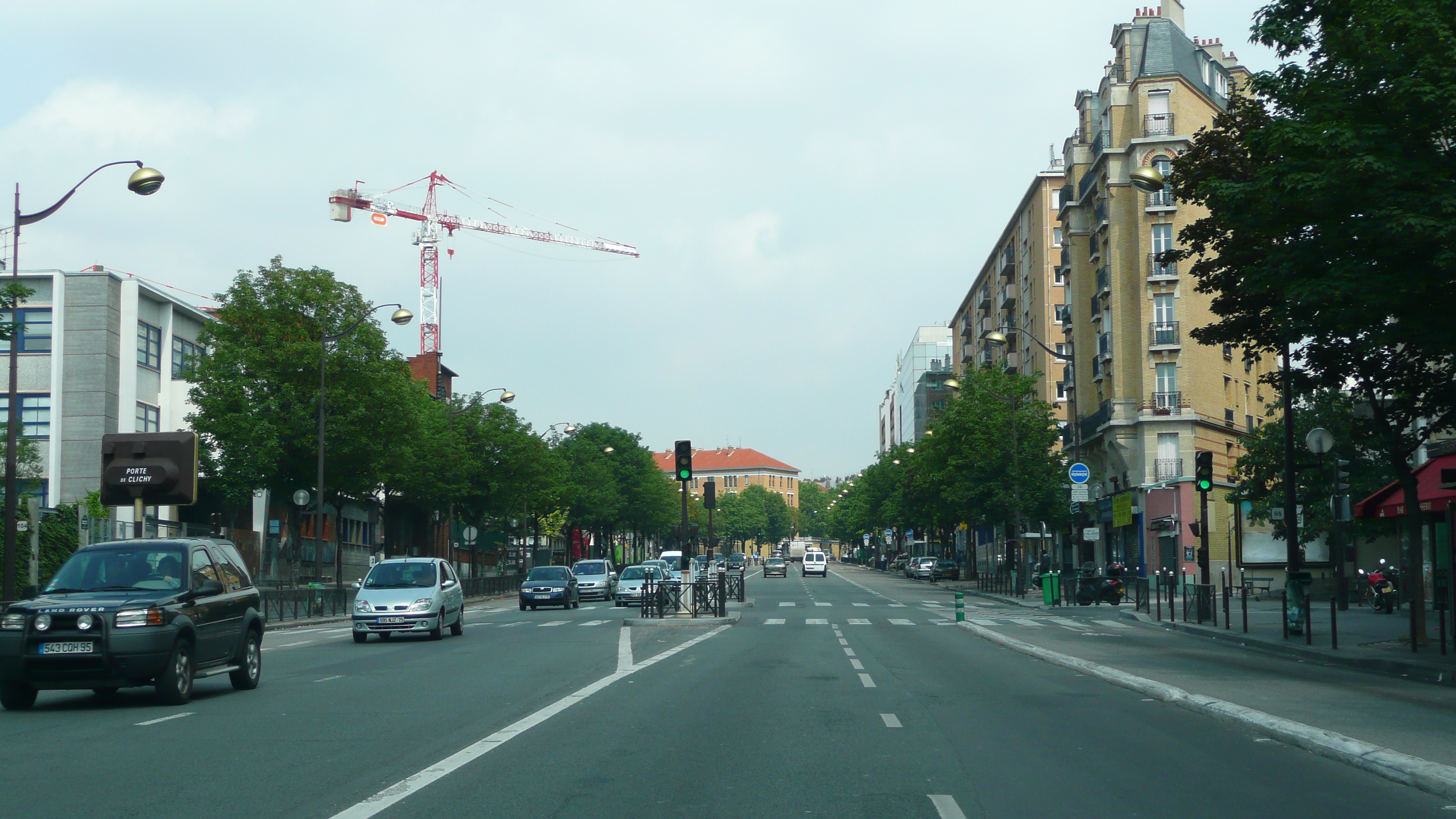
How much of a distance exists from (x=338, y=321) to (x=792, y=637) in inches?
1057

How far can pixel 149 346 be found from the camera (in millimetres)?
54156

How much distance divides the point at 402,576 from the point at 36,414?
30696mm

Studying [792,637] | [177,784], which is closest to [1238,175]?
[792,637]

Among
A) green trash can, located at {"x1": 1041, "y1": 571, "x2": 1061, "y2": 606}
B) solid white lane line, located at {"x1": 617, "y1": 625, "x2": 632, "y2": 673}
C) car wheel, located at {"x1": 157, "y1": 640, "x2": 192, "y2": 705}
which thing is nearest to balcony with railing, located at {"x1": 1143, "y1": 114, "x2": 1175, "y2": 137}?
green trash can, located at {"x1": 1041, "y1": 571, "x2": 1061, "y2": 606}

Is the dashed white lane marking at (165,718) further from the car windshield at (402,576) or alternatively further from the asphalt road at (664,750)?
→ the car windshield at (402,576)

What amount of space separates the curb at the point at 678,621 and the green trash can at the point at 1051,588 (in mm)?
13768

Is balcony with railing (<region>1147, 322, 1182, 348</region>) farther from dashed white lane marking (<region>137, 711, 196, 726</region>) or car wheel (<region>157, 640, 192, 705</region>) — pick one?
dashed white lane marking (<region>137, 711, 196, 726</region>)

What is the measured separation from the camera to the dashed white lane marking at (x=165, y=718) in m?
12.0

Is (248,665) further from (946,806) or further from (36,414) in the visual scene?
(36,414)

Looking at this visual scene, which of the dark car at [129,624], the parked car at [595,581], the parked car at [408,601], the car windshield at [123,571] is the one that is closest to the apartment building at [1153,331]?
the parked car at [595,581]

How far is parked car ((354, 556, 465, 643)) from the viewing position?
26547 millimetres

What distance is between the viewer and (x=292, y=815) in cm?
747

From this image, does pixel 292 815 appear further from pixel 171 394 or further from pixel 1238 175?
pixel 171 394

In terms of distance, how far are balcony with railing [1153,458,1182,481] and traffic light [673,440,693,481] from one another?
1244 inches
